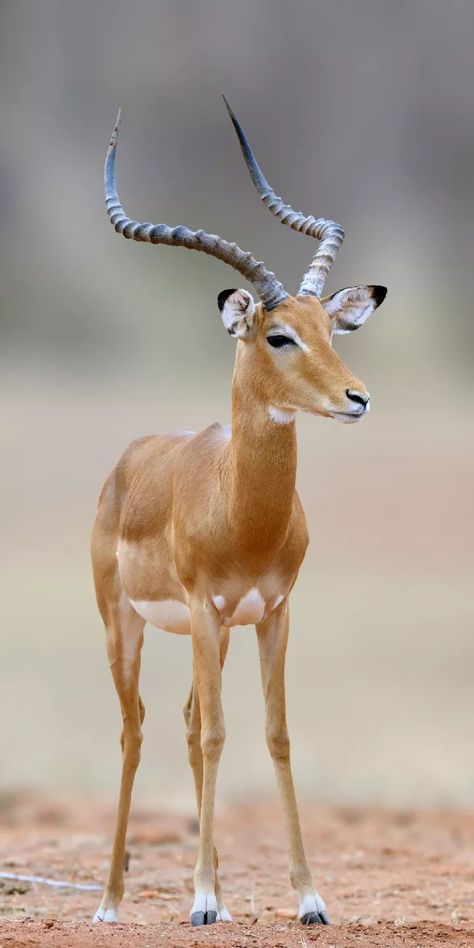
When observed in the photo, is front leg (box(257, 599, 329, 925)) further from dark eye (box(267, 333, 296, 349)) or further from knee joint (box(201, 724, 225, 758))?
dark eye (box(267, 333, 296, 349))

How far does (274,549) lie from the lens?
6.86 meters

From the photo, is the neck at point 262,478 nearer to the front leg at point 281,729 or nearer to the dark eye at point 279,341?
the dark eye at point 279,341

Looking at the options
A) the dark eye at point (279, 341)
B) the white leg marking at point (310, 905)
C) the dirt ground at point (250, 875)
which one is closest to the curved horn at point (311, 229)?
the dark eye at point (279, 341)

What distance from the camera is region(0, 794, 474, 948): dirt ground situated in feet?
20.8

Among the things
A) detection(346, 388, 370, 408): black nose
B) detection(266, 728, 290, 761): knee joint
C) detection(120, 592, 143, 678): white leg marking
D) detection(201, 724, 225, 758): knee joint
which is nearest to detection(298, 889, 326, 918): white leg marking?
detection(266, 728, 290, 761): knee joint

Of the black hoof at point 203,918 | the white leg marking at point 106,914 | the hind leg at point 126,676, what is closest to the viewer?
the black hoof at point 203,918

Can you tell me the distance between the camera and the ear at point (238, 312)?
262 inches

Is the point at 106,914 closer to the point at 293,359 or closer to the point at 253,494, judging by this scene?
the point at 253,494

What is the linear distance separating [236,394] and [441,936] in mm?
2266

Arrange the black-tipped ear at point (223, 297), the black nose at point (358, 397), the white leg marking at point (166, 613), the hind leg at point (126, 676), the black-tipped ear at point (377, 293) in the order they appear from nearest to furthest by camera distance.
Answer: the black nose at point (358, 397) → the black-tipped ear at point (223, 297) → the black-tipped ear at point (377, 293) → the white leg marking at point (166, 613) → the hind leg at point (126, 676)

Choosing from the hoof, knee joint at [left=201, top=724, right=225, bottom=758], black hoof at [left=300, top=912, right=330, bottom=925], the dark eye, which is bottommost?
black hoof at [left=300, top=912, right=330, bottom=925]

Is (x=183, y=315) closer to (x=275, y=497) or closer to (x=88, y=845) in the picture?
(x=88, y=845)

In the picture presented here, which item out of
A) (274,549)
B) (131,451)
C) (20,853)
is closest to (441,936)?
(274,549)

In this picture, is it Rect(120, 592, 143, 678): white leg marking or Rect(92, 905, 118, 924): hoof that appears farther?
Rect(120, 592, 143, 678): white leg marking
